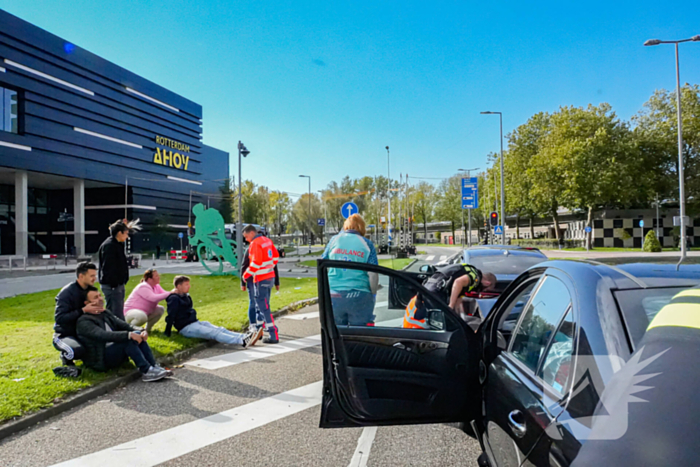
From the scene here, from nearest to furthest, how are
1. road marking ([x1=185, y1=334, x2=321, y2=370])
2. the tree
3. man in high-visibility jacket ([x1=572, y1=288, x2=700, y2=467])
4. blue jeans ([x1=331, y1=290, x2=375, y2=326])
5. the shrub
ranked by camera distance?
man in high-visibility jacket ([x1=572, y1=288, x2=700, y2=467])
blue jeans ([x1=331, y1=290, x2=375, y2=326])
road marking ([x1=185, y1=334, x2=321, y2=370])
the shrub
the tree

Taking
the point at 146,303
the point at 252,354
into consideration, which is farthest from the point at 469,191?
the point at 146,303

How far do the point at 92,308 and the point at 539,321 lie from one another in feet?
16.1

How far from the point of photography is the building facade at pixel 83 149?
35250mm

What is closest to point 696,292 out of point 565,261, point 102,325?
point 565,261

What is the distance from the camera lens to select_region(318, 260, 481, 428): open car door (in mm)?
2625

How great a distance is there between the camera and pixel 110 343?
17.6 ft

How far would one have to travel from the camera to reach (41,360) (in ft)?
19.3

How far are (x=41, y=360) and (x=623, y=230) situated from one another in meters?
51.4

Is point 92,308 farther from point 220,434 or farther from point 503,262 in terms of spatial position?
point 503,262

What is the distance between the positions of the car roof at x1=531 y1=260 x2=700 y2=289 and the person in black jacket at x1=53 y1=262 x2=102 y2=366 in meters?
5.18

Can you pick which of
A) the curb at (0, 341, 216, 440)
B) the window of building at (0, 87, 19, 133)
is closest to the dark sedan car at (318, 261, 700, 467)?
the curb at (0, 341, 216, 440)

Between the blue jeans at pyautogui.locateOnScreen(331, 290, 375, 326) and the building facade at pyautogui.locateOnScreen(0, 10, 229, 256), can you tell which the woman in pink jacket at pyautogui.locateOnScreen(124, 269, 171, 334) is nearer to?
the blue jeans at pyautogui.locateOnScreen(331, 290, 375, 326)

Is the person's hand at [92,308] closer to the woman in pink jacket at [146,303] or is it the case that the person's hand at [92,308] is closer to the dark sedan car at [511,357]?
the woman in pink jacket at [146,303]

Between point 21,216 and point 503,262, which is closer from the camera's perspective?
point 503,262
